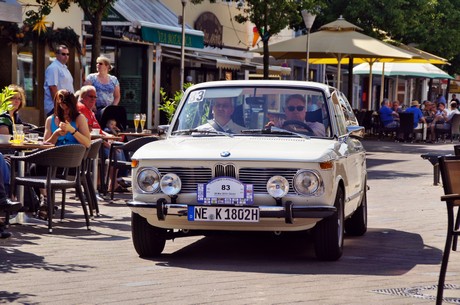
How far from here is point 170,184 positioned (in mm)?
9805

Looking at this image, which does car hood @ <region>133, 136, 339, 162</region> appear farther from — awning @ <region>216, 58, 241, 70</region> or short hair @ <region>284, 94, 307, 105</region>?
awning @ <region>216, 58, 241, 70</region>

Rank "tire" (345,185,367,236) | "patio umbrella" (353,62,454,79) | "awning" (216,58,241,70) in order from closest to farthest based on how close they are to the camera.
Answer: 1. "tire" (345,185,367,236)
2. "awning" (216,58,241,70)
3. "patio umbrella" (353,62,454,79)

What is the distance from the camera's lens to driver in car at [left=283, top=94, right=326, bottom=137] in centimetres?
1088

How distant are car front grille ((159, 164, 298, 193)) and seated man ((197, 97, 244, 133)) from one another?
1157mm

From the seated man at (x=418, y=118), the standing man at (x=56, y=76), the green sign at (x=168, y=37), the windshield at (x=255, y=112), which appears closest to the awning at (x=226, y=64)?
the green sign at (x=168, y=37)

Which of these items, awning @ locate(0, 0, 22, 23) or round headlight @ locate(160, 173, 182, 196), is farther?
awning @ locate(0, 0, 22, 23)

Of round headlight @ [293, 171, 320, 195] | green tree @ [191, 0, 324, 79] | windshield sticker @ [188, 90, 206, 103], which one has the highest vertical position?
green tree @ [191, 0, 324, 79]

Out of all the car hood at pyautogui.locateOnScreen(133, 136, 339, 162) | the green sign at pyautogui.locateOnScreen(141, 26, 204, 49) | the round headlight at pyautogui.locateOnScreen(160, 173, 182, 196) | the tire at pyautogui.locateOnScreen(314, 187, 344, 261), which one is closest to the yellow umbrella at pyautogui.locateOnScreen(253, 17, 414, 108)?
the green sign at pyautogui.locateOnScreen(141, 26, 204, 49)

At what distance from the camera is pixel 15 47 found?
24922 millimetres

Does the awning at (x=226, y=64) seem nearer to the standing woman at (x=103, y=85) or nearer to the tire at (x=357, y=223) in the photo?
the standing woman at (x=103, y=85)

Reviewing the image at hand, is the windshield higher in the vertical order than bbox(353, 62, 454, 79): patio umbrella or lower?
lower

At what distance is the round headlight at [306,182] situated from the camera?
9680 mm

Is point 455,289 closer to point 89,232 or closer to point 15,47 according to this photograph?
point 89,232

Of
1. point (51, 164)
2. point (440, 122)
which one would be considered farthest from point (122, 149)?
point (440, 122)
